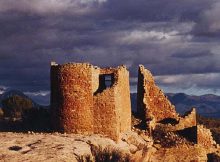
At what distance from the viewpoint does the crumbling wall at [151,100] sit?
53.4m

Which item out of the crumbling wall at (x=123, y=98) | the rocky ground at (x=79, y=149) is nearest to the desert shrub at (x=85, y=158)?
the rocky ground at (x=79, y=149)

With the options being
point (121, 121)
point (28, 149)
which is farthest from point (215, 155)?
point (28, 149)

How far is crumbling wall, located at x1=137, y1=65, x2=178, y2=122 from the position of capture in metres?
53.4

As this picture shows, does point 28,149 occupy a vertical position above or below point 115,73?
below

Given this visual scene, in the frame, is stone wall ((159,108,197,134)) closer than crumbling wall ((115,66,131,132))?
No

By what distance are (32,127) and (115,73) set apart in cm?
854

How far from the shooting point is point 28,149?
35.2 meters

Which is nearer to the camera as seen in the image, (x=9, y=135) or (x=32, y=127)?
(x=9, y=135)

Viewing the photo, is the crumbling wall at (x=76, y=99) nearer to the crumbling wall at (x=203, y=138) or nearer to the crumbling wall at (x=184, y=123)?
the crumbling wall at (x=184, y=123)

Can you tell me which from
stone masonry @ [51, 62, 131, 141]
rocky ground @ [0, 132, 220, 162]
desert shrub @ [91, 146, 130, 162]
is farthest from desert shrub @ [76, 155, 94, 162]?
stone masonry @ [51, 62, 131, 141]

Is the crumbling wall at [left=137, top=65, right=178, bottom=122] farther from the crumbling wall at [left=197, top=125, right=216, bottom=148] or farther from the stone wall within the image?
the crumbling wall at [left=197, top=125, right=216, bottom=148]

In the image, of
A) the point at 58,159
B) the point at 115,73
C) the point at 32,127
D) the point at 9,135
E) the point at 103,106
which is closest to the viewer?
the point at 58,159

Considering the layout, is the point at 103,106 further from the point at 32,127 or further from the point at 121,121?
the point at 32,127

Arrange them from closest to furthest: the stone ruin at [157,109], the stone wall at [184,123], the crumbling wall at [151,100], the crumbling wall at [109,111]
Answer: the crumbling wall at [109,111]
the stone wall at [184,123]
the stone ruin at [157,109]
the crumbling wall at [151,100]
